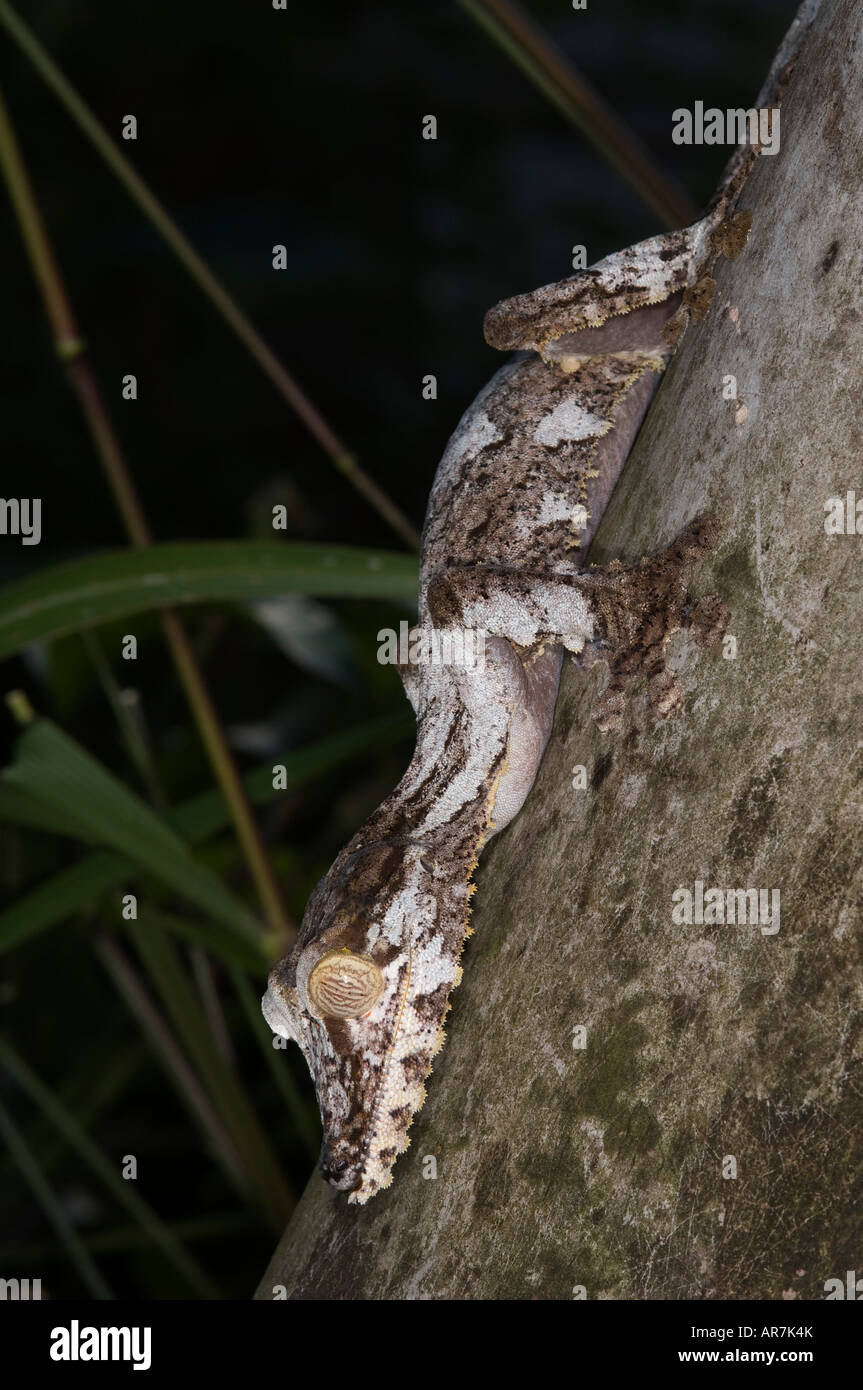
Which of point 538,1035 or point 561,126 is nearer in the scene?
point 538,1035

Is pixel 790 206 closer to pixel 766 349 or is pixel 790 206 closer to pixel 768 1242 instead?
pixel 766 349

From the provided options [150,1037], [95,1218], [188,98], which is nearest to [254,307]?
[188,98]

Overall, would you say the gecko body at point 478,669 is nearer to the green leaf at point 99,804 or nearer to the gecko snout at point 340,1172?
the gecko snout at point 340,1172

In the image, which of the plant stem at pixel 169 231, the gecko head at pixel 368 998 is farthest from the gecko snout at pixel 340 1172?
the plant stem at pixel 169 231

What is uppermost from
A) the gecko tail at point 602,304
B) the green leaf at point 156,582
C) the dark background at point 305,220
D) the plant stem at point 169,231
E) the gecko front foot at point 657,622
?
the dark background at point 305,220

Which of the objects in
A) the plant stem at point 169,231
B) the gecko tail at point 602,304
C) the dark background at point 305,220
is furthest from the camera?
the dark background at point 305,220

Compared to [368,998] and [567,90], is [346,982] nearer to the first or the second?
[368,998]
